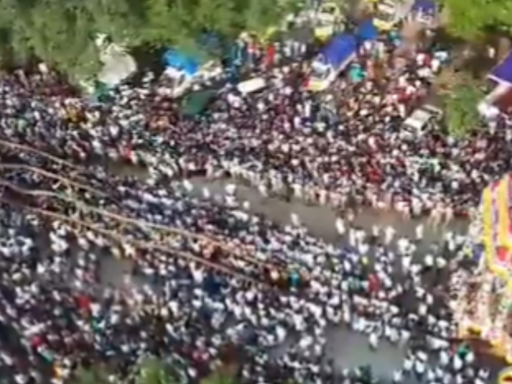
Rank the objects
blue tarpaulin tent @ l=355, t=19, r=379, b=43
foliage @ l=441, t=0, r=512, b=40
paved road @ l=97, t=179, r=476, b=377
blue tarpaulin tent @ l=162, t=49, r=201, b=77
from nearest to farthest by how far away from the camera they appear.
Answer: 1. paved road @ l=97, t=179, r=476, b=377
2. foliage @ l=441, t=0, r=512, b=40
3. blue tarpaulin tent @ l=162, t=49, r=201, b=77
4. blue tarpaulin tent @ l=355, t=19, r=379, b=43

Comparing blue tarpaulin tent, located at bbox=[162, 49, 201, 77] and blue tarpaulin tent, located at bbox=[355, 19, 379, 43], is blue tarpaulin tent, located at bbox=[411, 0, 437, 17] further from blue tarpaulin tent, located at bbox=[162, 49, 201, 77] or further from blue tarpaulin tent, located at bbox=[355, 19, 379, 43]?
blue tarpaulin tent, located at bbox=[162, 49, 201, 77]

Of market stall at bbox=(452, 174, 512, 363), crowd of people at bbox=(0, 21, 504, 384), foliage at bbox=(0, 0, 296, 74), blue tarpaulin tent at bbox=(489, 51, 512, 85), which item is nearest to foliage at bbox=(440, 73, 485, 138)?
crowd of people at bbox=(0, 21, 504, 384)

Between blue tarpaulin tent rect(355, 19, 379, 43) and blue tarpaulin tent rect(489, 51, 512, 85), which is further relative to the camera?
blue tarpaulin tent rect(355, 19, 379, 43)

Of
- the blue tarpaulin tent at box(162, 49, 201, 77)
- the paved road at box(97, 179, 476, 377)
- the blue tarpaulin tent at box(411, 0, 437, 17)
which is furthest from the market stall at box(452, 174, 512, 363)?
the blue tarpaulin tent at box(162, 49, 201, 77)

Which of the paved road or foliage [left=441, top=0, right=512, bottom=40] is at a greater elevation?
foliage [left=441, top=0, right=512, bottom=40]

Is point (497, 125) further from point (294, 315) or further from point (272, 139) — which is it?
point (294, 315)

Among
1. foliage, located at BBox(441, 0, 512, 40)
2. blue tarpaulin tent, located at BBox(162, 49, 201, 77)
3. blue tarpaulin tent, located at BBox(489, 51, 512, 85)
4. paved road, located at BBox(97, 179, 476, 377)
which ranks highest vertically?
foliage, located at BBox(441, 0, 512, 40)

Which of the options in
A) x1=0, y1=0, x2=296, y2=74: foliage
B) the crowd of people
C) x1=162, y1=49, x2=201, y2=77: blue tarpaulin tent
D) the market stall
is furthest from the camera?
x1=162, y1=49, x2=201, y2=77: blue tarpaulin tent
